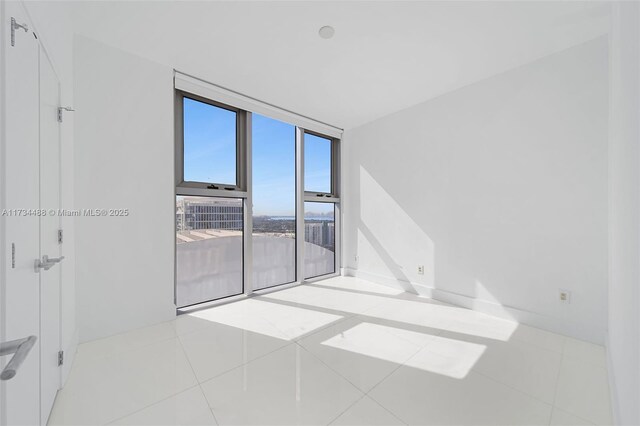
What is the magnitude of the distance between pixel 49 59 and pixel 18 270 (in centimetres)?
129

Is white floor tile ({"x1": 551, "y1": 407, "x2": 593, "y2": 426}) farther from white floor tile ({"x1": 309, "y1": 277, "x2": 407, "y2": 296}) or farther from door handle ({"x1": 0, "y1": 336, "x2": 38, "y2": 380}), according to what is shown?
door handle ({"x1": 0, "y1": 336, "x2": 38, "y2": 380})

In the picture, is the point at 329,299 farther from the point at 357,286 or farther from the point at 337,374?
the point at 337,374

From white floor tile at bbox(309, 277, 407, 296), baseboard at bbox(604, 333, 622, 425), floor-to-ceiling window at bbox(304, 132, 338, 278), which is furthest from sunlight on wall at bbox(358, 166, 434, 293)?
baseboard at bbox(604, 333, 622, 425)

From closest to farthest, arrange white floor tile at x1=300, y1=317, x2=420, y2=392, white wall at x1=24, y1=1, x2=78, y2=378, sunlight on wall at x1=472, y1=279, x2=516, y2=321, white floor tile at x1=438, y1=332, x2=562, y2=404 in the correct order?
white wall at x1=24, y1=1, x2=78, y2=378 → white floor tile at x1=438, y1=332, x2=562, y2=404 → white floor tile at x1=300, y1=317, x2=420, y2=392 → sunlight on wall at x1=472, y1=279, x2=516, y2=321

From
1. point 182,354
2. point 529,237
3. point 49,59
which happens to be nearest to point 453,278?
point 529,237

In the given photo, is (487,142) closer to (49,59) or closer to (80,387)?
(49,59)

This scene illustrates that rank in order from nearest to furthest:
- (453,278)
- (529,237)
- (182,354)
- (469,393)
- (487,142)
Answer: (469,393), (182,354), (529,237), (487,142), (453,278)

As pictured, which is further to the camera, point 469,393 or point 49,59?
point 469,393

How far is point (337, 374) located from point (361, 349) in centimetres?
39

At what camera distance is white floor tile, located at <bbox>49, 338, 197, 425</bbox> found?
4.76 feet

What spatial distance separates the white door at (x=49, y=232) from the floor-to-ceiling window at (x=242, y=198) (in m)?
1.32

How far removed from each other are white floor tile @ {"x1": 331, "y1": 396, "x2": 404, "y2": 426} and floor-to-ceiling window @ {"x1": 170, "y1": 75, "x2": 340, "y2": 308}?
229cm

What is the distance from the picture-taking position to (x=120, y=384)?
1681 mm

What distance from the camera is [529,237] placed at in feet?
8.34
